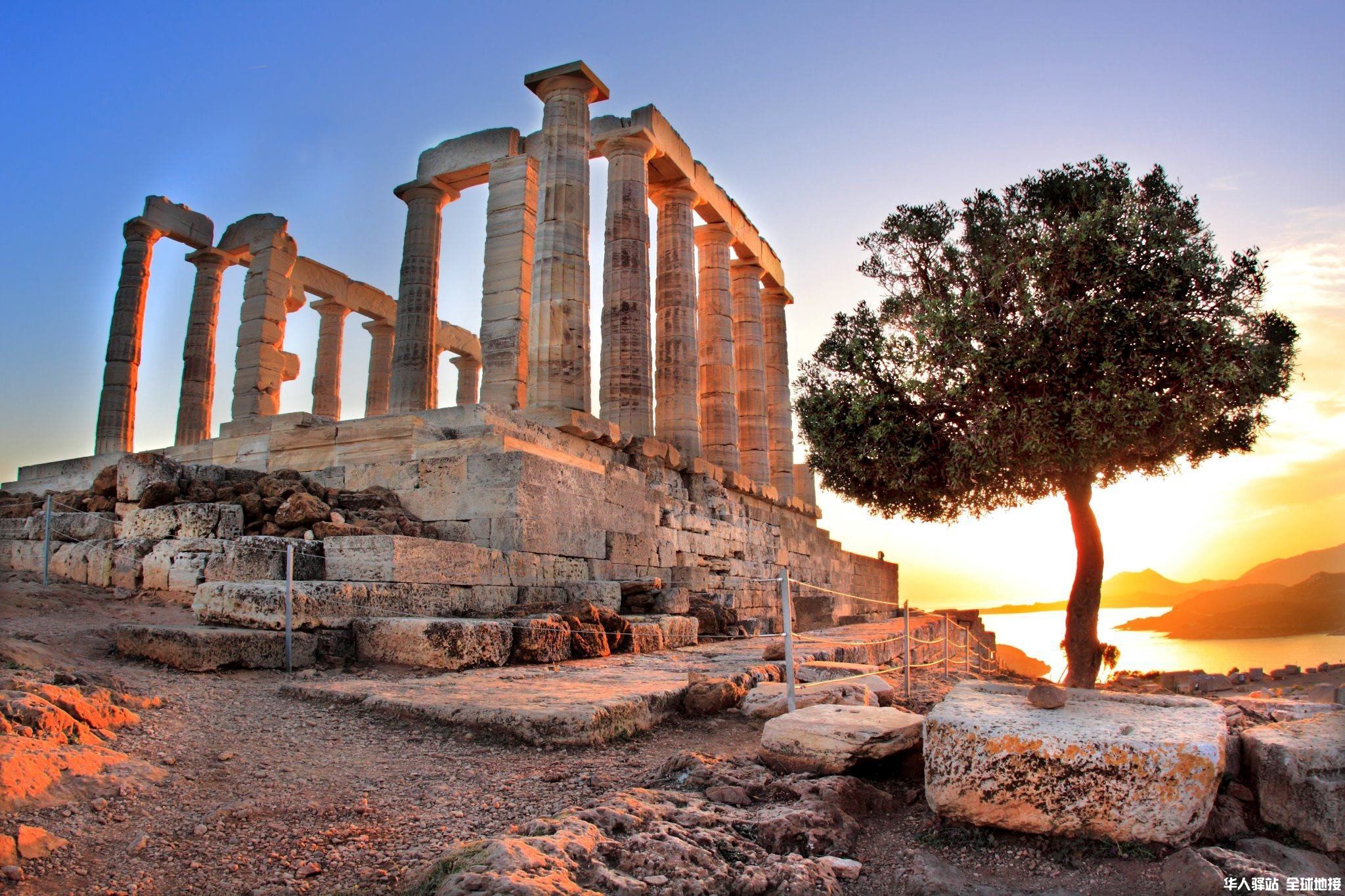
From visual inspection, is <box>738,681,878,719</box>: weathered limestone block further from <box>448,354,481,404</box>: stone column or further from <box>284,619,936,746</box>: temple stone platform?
<box>448,354,481,404</box>: stone column

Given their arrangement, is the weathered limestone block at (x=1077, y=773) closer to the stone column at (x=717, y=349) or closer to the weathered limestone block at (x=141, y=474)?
the weathered limestone block at (x=141, y=474)

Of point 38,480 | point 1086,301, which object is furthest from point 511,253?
point 1086,301

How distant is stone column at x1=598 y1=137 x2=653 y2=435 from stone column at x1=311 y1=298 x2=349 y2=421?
11459mm

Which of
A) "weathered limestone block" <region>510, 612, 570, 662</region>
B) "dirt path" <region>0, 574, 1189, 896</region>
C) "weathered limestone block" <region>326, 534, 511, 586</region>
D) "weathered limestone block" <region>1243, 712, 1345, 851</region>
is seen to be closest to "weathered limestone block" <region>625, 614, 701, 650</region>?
"weathered limestone block" <region>510, 612, 570, 662</region>

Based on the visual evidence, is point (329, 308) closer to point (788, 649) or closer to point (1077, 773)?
point (788, 649)

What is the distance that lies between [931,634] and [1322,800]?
642 inches

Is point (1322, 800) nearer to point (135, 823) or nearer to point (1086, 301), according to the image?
point (135, 823)

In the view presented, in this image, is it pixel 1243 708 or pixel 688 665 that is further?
pixel 688 665

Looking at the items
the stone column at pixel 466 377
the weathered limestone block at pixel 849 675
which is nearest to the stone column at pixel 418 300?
the stone column at pixel 466 377

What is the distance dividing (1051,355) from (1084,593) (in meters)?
3.20

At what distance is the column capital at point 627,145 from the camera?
1889 centimetres

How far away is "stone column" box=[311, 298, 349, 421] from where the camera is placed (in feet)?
84.9

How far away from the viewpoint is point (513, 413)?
13.2m

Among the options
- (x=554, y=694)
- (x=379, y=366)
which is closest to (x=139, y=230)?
(x=379, y=366)
